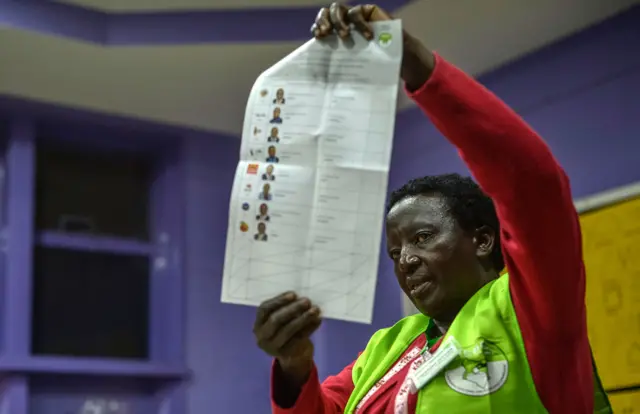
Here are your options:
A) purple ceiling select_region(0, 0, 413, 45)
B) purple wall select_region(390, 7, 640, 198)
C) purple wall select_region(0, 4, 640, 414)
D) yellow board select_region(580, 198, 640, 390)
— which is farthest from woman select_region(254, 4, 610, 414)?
purple ceiling select_region(0, 0, 413, 45)

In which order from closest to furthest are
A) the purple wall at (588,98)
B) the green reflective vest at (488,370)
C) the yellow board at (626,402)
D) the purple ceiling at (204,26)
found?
the green reflective vest at (488,370) < the yellow board at (626,402) < the purple wall at (588,98) < the purple ceiling at (204,26)

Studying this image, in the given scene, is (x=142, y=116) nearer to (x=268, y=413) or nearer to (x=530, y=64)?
(x=268, y=413)

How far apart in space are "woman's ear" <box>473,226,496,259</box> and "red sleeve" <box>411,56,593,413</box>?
15 centimetres

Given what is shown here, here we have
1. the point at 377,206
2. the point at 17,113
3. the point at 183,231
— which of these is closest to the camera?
the point at 377,206

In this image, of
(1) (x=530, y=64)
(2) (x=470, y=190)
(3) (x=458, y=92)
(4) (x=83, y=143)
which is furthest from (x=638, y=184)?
(4) (x=83, y=143)

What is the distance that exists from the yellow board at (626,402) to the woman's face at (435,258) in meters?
1.28

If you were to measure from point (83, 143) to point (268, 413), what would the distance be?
1.24m

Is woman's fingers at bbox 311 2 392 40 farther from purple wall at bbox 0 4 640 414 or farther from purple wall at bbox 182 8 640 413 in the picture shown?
purple wall at bbox 0 4 640 414

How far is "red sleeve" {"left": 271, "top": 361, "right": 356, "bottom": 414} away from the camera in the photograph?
0.98 metres

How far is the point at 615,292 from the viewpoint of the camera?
2.23m

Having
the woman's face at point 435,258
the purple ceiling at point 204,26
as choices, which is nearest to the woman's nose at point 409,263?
the woman's face at point 435,258

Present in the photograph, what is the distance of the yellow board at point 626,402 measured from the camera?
2.16 meters

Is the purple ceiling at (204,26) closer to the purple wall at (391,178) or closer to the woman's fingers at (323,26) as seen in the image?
the purple wall at (391,178)

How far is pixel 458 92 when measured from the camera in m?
0.85
